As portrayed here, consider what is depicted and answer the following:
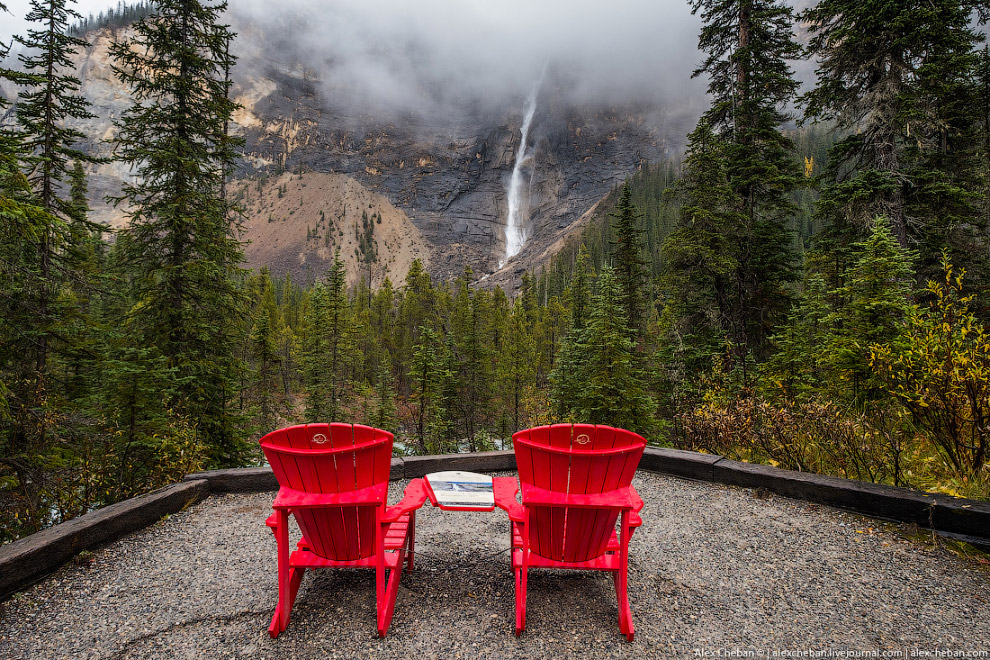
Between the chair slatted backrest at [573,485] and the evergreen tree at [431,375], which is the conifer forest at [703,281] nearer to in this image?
the evergreen tree at [431,375]

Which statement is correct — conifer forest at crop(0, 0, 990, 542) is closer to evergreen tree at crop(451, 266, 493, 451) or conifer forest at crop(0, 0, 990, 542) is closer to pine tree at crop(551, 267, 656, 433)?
pine tree at crop(551, 267, 656, 433)

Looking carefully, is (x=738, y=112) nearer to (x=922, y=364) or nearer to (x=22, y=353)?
(x=922, y=364)

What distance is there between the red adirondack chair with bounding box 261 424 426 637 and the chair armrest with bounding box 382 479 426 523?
0.8 inches

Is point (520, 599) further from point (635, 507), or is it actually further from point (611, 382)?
point (611, 382)

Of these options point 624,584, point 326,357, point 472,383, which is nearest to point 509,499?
point 624,584

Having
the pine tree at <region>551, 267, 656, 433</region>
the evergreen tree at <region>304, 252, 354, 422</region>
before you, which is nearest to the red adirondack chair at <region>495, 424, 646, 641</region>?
the pine tree at <region>551, 267, 656, 433</region>

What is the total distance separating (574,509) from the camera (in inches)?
95.0

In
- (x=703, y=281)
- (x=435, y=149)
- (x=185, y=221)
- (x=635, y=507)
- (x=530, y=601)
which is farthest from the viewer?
(x=435, y=149)

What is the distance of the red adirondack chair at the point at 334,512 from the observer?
7.73 feet

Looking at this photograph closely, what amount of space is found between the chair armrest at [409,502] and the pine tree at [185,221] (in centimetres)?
Result: 583

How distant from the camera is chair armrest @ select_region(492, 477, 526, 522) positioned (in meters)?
2.57

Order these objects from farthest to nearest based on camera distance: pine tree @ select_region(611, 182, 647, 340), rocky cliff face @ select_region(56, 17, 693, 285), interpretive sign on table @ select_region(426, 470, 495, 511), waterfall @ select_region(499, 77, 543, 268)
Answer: waterfall @ select_region(499, 77, 543, 268) → rocky cliff face @ select_region(56, 17, 693, 285) → pine tree @ select_region(611, 182, 647, 340) → interpretive sign on table @ select_region(426, 470, 495, 511)

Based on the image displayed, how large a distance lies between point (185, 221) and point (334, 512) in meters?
7.24

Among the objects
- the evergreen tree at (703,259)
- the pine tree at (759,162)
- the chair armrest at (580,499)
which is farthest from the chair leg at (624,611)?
the pine tree at (759,162)
